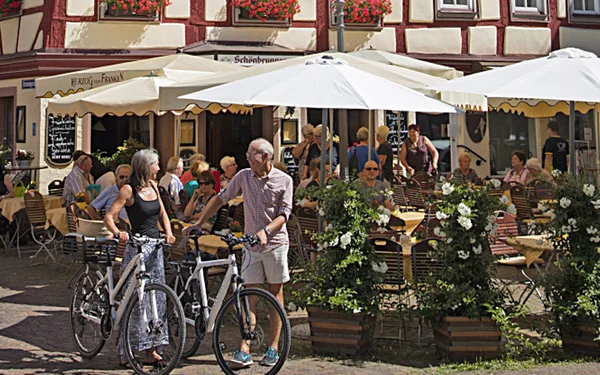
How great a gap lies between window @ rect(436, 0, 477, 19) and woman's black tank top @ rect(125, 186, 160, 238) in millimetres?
12983

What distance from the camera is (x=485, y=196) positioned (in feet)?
20.6

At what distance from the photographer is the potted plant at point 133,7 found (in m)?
16.3

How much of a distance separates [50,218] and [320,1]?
8.69m

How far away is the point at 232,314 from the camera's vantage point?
5703mm

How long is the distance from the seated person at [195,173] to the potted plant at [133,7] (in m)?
6.74

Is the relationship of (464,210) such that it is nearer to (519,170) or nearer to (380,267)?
(380,267)

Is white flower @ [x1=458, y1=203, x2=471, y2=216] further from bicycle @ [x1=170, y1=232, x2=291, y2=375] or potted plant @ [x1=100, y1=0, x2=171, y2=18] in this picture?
potted plant @ [x1=100, y1=0, x2=171, y2=18]

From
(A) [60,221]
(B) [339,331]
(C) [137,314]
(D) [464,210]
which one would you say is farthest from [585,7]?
(C) [137,314]

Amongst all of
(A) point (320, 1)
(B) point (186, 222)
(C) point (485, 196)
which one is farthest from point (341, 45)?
(A) point (320, 1)

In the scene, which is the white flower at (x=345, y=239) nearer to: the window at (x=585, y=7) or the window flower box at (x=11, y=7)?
the window flower box at (x=11, y=7)

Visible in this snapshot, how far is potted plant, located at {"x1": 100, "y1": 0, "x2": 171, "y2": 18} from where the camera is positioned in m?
16.3

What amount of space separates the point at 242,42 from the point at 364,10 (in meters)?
2.55

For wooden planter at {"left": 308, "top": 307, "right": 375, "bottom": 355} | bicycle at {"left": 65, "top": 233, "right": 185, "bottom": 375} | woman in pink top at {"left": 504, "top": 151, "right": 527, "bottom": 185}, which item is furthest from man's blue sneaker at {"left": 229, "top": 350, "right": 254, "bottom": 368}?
woman in pink top at {"left": 504, "top": 151, "right": 527, "bottom": 185}

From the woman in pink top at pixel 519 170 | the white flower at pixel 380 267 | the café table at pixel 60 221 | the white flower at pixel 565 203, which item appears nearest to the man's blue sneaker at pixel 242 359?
the white flower at pixel 380 267
